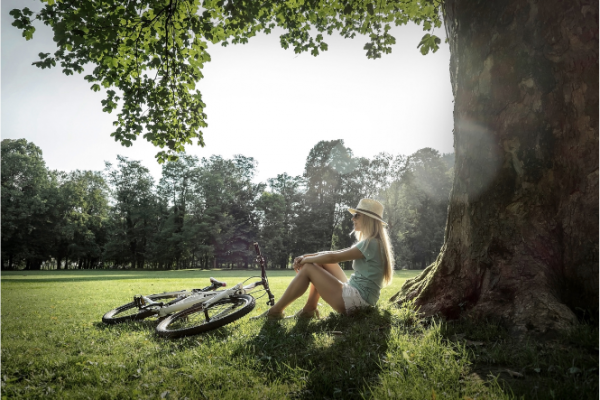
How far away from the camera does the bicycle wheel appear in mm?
4312

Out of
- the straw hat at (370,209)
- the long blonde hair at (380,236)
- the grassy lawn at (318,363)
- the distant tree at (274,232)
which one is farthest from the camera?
the distant tree at (274,232)

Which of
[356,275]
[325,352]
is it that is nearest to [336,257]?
[356,275]

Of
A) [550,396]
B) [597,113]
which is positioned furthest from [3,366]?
[597,113]

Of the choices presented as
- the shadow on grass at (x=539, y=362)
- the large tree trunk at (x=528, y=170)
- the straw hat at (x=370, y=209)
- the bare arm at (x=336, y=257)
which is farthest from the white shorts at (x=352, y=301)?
the shadow on grass at (x=539, y=362)

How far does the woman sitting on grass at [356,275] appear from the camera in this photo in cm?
470

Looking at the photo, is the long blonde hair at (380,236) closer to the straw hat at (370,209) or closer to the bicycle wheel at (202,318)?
the straw hat at (370,209)

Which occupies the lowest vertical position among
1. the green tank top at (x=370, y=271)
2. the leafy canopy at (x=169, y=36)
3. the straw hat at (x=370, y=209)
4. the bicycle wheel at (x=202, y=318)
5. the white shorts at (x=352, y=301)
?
the bicycle wheel at (x=202, y=318)

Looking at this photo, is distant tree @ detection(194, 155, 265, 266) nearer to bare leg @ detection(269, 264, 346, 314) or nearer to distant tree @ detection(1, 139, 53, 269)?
distant tree @ detection(1, 139, 53, 269)

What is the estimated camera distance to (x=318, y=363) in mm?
3119

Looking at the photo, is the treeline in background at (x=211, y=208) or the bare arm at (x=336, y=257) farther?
the treeline in background at (x=211, y=208)

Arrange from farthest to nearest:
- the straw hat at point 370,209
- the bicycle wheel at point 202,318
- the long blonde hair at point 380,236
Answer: the straw hat at point 370,209, the long blonde hair at point 380,236, the bicycle wheel at point 202,318

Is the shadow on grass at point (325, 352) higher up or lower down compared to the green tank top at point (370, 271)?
lower down

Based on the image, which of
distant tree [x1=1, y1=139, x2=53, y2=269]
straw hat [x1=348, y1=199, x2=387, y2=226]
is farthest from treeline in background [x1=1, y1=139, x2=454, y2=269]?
straw hat [x1=348, y1=199, x2=387, y2=226]

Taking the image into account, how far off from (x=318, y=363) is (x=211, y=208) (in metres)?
49.9
